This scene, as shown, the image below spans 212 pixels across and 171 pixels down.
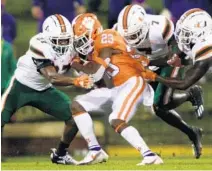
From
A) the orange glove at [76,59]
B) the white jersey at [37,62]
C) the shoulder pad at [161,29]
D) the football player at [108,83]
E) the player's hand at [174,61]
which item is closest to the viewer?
the football player at [108,83]

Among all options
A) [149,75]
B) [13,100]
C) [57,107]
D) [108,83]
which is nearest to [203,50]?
[149,75]

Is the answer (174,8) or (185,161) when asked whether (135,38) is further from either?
(174,8)

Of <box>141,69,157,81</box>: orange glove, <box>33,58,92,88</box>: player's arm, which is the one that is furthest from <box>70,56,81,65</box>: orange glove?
<box>141,69,157,81</box>: orange glove

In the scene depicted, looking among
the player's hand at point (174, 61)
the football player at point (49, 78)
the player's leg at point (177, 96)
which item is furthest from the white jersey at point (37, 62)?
the player's leg at point (177, 96)

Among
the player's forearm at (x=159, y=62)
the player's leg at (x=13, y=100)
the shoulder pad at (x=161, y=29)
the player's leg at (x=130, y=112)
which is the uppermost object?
the shoulder pad at (x=161, y=29)

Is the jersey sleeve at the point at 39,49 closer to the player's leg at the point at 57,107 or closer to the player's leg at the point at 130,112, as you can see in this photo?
the player's leg at the point at 57,107

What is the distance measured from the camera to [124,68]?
41.9 feet

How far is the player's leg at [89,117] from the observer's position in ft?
41.1

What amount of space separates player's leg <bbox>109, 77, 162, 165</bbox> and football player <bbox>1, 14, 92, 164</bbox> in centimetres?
35

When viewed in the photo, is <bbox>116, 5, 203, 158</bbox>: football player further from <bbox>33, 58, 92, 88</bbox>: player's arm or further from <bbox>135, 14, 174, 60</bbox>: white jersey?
<bbox>33, 58, 92, 88</bbox>: player's arm

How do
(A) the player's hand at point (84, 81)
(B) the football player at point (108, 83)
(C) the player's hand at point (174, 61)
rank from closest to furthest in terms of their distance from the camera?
1. (A) the player's hand at point (84, 81)
2. (B) the football player at point (108, 83)
3. (C) the player's hand at point (174, 61)

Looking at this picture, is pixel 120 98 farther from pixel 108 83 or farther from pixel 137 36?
pixel 137 36

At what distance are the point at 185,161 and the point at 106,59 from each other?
1.42 metres

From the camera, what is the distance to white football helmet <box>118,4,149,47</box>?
42.2 ft
